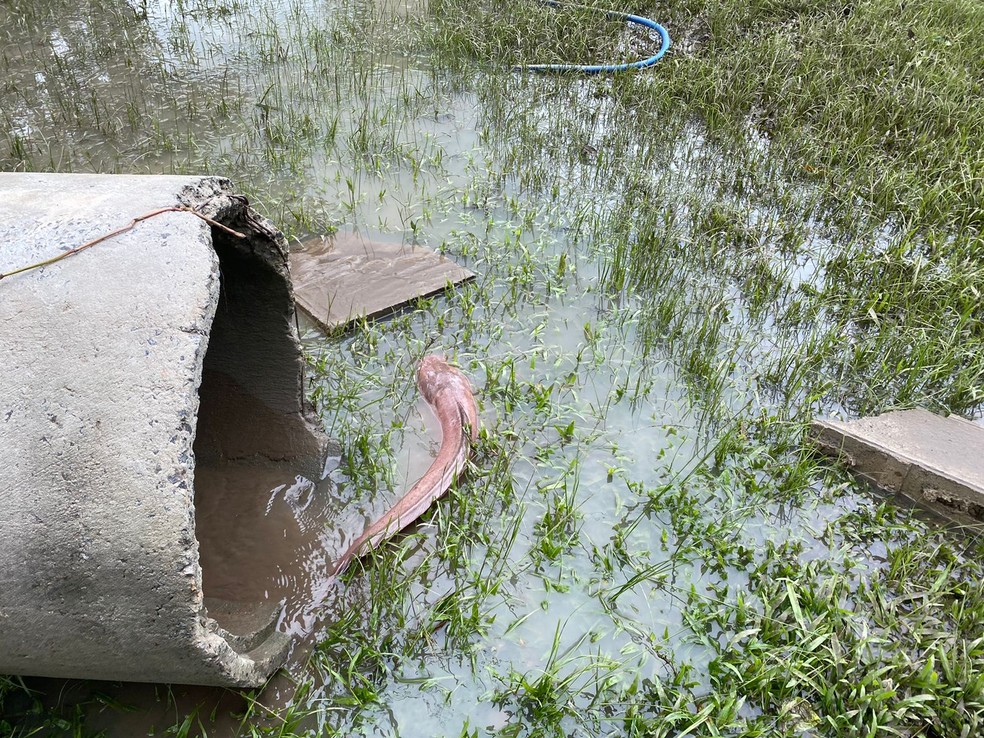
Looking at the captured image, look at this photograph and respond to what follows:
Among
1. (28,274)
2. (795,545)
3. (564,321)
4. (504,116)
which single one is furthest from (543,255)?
(28,274)

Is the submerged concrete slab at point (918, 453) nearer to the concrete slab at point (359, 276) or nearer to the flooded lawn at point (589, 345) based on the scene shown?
the flooded lawn at point (589, 345)

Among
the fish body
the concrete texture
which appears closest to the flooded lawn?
the fish body

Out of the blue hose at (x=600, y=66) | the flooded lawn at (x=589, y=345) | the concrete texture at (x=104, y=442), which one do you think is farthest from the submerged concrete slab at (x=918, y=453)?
the blue hose at (x=600, y=66)

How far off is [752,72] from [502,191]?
2.89 m

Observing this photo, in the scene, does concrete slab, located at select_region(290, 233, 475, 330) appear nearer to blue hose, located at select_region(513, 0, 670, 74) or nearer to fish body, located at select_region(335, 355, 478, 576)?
fish body, located at select_region(335, 355, 478, 576)

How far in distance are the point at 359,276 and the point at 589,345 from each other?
137 cm

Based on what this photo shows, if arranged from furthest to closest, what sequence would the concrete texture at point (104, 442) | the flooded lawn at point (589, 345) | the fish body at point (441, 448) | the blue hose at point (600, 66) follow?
A: 1. the blue hose at point (600, 66)
2. the fish body at point (441, 448)
3. the flooded lawn at point (589, 345)
4. the concrete texture at point (104, 442)

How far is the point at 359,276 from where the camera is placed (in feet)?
13.5

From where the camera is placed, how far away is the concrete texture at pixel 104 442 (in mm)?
1632

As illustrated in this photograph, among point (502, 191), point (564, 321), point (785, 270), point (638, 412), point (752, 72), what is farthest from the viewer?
point (752, 72)

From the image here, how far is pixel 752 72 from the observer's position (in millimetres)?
6254

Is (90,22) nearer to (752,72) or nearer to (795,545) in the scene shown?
(752,72)

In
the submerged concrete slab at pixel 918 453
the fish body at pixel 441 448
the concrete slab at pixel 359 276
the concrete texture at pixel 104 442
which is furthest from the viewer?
the concrete slab at pixel 359 276

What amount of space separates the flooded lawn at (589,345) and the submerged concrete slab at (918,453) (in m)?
0.13
